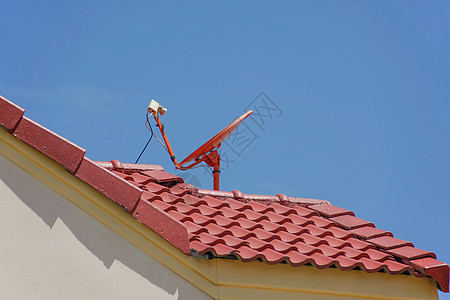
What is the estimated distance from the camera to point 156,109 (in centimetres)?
898

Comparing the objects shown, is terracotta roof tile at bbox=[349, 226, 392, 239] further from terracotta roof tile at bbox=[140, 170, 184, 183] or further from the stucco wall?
the stucco wall

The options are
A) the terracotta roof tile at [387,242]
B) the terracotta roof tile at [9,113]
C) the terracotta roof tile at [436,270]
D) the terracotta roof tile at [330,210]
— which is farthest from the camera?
the terracotta roof tile at [330,210]

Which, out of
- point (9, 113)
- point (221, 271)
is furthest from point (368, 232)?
point (9, 113)

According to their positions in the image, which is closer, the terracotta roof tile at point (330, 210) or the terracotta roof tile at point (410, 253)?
the terracotta roof tile at point (410, 253)

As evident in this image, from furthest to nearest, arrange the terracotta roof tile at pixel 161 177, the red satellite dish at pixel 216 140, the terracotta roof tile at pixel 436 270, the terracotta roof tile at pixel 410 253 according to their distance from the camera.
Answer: the red satellite dish at pixel 216 140 → the terracotta roof tile at pixel 161 177 → the terracotta roof tile at pixel 410 253 → the terracotta roof tile at pixel 436 270

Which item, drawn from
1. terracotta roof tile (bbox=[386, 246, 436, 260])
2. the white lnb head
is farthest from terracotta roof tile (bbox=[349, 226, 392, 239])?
the white lnb head

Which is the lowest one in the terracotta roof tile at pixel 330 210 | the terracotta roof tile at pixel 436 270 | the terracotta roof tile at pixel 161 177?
the terracotta roof tile at pixel 161 177

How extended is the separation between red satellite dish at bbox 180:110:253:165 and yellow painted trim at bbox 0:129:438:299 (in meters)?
2.87

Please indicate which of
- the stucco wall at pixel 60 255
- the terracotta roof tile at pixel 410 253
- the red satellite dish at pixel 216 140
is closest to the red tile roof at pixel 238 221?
the terracotta roof tile at pixel 410 253

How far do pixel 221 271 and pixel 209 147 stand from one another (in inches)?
123

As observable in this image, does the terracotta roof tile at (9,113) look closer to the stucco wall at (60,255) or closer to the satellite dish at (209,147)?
the stucco wall at (60,255)

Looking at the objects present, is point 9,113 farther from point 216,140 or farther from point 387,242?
point 387,242

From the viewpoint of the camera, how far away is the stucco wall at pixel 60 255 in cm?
528

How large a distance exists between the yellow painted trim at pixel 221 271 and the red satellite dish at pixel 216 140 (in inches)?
113
